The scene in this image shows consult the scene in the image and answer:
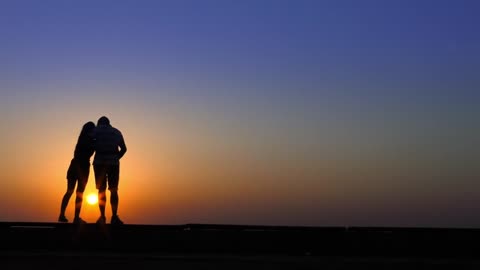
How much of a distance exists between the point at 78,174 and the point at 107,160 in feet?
2.91

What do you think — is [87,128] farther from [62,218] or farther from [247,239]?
[247,239]

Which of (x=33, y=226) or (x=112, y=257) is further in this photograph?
(x=33, y=226)

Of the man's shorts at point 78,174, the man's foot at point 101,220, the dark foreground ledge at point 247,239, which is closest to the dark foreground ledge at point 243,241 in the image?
the dark foreground ledge at point 247,239

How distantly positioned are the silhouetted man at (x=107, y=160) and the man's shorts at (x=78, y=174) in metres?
0.44

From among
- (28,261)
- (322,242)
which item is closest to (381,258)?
(322,242)

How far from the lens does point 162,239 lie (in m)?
12.1

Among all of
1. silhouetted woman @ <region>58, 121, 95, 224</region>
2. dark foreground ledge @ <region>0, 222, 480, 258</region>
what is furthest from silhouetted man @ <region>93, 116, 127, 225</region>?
dark foreground ledge @ <region>0, 222, 480, 258</region>

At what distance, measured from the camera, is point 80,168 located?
1400 cm

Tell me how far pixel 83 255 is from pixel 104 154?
327 centimetres

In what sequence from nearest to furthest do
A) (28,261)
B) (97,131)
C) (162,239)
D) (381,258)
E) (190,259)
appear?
(28,261) < (190,259) < (381,258) < (162,239) < (97,131)

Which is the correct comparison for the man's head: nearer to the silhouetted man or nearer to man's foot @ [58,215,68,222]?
the silhouetted man

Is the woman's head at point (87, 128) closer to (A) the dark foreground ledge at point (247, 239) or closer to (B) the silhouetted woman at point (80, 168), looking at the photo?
(B) the silhouetted woman at point (80, 168)

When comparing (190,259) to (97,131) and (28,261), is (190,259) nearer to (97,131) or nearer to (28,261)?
(28,261)

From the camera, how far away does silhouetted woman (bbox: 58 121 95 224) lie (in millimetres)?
13734
